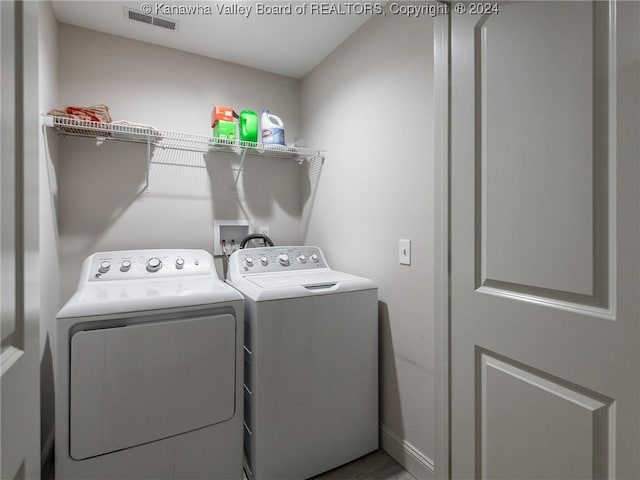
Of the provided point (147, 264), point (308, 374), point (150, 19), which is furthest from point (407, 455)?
point (150, 19)

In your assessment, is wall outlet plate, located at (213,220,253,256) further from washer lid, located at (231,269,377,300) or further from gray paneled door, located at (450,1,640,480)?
gray paneled door, located at (450,1,640,480)

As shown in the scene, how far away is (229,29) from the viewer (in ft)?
6.56

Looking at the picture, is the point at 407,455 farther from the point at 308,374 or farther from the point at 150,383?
the point at 150,383

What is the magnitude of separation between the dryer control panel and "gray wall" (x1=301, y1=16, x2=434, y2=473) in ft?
0.52

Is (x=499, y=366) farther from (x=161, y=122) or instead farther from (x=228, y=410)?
(x=161, y=122)

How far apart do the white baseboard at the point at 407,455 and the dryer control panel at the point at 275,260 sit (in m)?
1.06

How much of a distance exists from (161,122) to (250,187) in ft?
2.39

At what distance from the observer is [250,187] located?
248 centimetres

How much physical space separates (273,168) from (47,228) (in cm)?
147

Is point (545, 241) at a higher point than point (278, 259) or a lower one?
higher

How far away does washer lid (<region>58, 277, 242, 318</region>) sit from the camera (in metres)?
1.28

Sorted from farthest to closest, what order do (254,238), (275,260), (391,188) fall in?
(254,238)
(275,260)
(391,188)

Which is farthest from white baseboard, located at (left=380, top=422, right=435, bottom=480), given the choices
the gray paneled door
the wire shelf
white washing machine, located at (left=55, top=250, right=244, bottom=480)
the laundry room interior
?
the wire shelf

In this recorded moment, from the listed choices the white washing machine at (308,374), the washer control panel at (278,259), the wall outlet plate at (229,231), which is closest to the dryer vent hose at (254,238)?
the wall outlet plate at (229,231)
